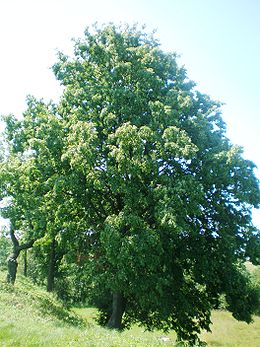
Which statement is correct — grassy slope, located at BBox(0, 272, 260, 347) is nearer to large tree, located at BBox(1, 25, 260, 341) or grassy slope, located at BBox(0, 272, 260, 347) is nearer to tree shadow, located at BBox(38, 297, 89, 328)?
tree shadow, located at BBox(38, 297, 89, 328)

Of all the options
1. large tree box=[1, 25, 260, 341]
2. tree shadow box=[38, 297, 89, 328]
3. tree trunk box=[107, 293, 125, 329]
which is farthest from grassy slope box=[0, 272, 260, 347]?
tree trunk box=[107, 293, 125, 329]

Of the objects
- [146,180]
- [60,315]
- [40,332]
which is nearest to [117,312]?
[60,315]

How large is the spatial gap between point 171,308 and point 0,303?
10388mm

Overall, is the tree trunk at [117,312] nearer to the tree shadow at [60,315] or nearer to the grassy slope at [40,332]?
the tree shadow at [60,315]

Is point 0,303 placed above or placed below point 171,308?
below

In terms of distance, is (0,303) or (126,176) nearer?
(0,303)

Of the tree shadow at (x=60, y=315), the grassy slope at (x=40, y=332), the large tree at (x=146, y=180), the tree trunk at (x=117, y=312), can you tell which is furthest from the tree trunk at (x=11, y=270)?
the tree trunk at (x=117, y=312)

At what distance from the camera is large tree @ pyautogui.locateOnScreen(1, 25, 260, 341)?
18.7 metres

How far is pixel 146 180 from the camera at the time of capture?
20844 millimetres

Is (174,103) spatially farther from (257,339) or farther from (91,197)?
(257,339)

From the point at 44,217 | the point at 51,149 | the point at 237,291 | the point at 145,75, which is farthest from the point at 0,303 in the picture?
the point at 145,75

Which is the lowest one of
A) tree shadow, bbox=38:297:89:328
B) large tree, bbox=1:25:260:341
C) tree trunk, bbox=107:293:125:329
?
tree shadow, bbox=38:297:89:328

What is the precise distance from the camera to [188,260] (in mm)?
23250

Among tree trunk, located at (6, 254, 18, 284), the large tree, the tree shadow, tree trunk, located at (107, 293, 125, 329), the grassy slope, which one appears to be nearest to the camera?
the grassy slope
